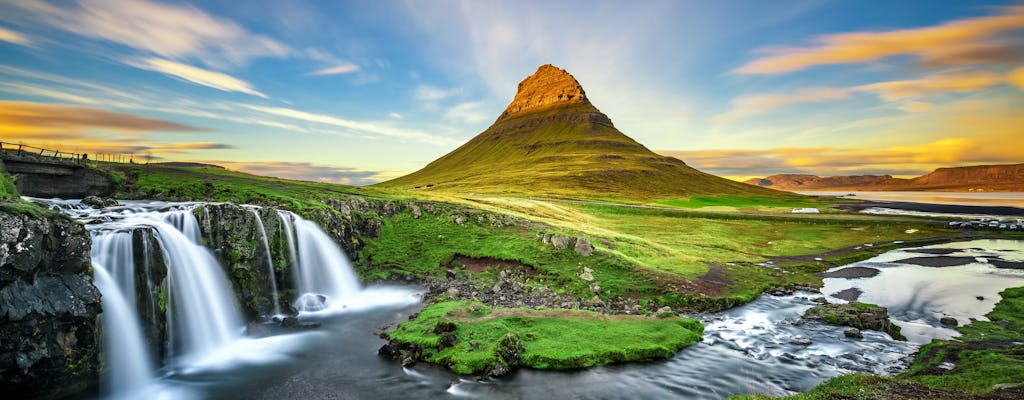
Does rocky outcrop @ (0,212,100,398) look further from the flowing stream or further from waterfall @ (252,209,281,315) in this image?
waterfall @ (252,209,281,315)

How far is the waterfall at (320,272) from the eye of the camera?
31594mm

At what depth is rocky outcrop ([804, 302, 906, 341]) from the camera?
2532 cm

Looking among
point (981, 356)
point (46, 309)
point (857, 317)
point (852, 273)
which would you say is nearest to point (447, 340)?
point (46, 309)

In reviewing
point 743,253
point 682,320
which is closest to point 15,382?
point 682,320

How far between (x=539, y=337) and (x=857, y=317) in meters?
19.8

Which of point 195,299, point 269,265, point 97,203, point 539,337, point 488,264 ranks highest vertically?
point 97,203

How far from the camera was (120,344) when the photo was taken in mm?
19734

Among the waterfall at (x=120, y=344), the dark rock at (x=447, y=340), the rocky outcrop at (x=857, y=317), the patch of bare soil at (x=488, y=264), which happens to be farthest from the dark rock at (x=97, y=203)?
the rocky outcrop at (x=857, y=317)

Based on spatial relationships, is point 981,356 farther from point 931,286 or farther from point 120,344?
point 120,344

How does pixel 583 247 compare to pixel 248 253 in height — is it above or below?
below

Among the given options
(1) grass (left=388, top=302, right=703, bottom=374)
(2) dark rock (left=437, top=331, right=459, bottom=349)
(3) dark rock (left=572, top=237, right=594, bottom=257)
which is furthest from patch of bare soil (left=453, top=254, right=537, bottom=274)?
(2) dark rock (left=437, top=331, right=459, bottom=349)

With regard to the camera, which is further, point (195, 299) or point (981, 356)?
point (195, 299)

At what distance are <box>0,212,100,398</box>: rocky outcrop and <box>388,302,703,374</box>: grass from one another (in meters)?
12.7

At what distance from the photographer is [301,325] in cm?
2717
